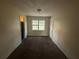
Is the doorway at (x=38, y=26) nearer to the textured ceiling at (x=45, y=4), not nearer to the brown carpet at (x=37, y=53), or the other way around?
the brown carpet at (x=37, y=53)

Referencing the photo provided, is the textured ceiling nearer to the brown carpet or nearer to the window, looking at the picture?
the brown carpet

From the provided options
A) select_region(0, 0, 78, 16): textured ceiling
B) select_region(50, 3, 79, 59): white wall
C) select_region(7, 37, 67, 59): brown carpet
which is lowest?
select_region(7, 37, 67, 59): brown carpet

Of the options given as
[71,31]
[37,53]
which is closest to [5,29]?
[37,53]

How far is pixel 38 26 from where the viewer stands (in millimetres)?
7828

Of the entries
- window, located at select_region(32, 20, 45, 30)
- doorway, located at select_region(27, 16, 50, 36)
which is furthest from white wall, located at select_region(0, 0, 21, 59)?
window, located at select_region(32, 20, 45, 30)

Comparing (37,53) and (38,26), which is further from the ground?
(38,26)

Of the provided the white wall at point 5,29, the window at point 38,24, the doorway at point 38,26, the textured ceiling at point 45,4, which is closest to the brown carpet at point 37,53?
the white wall at point 5,29

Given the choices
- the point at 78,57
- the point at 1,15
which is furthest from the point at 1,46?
the point at 78,57

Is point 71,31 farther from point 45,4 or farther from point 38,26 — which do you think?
point 38,26

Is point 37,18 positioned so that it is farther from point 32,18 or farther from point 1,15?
point 1,15

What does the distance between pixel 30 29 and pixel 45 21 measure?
1.69m

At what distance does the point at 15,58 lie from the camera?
3018 mm

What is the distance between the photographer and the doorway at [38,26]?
7.70m

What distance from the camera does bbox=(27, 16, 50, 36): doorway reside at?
7.70 metres
